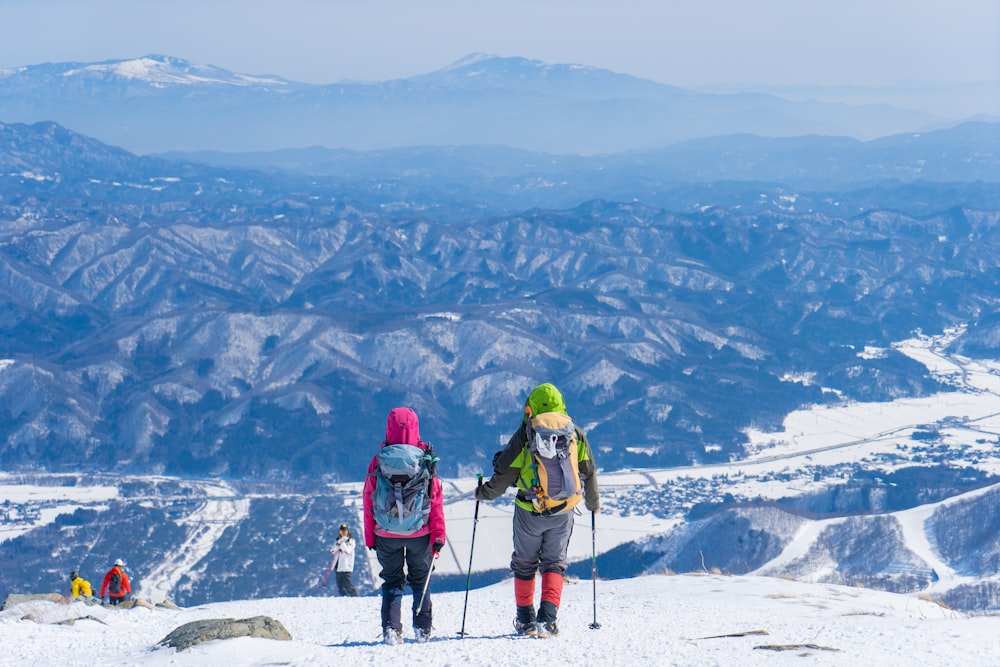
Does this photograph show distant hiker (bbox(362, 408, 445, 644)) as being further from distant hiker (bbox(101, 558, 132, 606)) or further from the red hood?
distant hiker (bbox(101, 558, 132, 606))

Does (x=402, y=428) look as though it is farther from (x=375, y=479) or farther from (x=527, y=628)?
(x=527, y=628)

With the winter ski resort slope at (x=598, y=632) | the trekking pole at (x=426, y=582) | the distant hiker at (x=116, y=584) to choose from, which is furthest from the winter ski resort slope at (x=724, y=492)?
the trekking pole at (x=426, y=582)

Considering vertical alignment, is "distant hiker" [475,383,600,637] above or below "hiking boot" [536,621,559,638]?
above

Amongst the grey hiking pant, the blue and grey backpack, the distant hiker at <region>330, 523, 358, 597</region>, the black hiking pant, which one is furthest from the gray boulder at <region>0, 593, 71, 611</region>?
the grey hiking pant

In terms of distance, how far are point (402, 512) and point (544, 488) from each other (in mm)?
2124

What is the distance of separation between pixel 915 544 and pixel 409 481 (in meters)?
62.9

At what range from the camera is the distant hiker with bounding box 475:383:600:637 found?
15750 mm

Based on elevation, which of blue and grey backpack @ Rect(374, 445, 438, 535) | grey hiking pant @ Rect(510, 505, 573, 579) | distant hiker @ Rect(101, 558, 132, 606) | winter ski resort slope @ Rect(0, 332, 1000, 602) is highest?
blue and grey backpack @ Rect(374, 445, 438, 535)

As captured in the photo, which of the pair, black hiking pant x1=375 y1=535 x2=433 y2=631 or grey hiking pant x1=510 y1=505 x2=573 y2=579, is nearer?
grey hiking pant x1=510 y1=505 x2=573 y2=579

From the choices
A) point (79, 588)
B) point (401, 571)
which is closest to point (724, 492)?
point (79, 588)

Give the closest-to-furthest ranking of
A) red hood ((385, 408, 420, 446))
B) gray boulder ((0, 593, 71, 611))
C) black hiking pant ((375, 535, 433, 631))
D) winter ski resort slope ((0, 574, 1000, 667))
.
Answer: winter ski resort slope ((0, 574, 1000, 667)) < red hood ((385, 408, 420, 446)) < black hiking pant ((375, 535, 433, 631)) < gray boulder ((0, 593, 71, 611))

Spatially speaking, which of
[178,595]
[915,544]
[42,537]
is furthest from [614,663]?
[42,537]

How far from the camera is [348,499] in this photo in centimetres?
13238

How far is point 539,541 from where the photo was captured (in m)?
16.5
